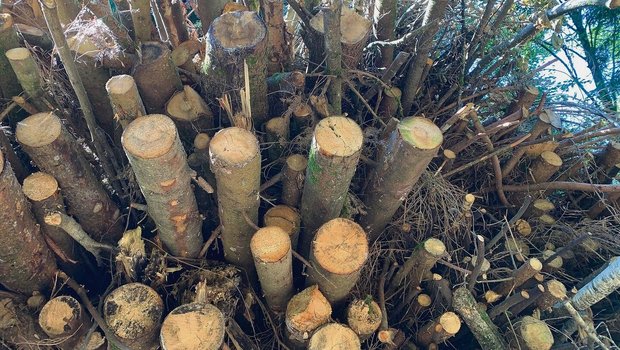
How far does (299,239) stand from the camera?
2.21m

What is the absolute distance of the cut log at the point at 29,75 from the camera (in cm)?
189

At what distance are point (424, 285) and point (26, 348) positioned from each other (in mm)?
1682

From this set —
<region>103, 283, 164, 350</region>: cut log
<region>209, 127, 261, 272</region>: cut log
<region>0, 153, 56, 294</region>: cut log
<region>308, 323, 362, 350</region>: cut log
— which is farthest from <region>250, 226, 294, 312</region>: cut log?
<region>0, 153, 56, 294</region>: cut log

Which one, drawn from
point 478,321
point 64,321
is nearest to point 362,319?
point 478,321

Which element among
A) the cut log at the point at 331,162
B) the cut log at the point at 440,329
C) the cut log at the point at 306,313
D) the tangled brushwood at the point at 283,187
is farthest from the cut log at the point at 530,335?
the cut log at the point at 331,162

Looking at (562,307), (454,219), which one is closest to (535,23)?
(454,219)

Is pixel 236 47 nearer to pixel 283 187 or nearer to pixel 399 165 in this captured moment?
pixel 283 187

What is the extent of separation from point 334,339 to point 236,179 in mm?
673

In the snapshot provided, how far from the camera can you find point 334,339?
5.98ft

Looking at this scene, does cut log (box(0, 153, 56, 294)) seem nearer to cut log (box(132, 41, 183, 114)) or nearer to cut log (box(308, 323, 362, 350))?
cut log (box(132, 41, 183, 114))

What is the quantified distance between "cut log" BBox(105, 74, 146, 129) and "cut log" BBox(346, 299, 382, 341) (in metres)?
1.12

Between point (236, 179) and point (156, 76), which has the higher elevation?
point (156, 76)

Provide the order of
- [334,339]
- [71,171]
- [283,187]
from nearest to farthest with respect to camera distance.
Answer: [334,339] → [71,171] → [283,187]

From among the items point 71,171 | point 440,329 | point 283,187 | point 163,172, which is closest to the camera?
point 163,172
